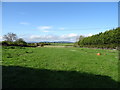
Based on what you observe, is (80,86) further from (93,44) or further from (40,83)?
(93,44)

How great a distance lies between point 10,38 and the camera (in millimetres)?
68625

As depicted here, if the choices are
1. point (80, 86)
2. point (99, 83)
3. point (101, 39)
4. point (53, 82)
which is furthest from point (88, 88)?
point (101, 39)

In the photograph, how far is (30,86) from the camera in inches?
156

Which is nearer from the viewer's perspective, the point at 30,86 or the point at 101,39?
the point at 30,86

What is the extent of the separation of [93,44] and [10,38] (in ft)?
166

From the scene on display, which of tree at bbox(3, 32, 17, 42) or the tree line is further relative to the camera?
tree at bbox(3, 32, 17, 42)

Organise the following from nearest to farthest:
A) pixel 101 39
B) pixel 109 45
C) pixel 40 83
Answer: pixel 40 83, pixel 109 45, pixel 101 39

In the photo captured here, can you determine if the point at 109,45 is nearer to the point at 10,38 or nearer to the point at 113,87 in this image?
the point at 113,87

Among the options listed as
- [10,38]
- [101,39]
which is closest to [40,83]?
[101,39]

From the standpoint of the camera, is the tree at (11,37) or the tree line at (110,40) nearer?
the tree line at (110,40)

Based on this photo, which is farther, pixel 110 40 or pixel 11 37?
pixel 11 37

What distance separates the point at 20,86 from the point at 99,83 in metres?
2.80

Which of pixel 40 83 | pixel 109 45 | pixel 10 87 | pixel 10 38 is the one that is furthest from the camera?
pixel 10 38

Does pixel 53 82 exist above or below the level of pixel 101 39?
below
